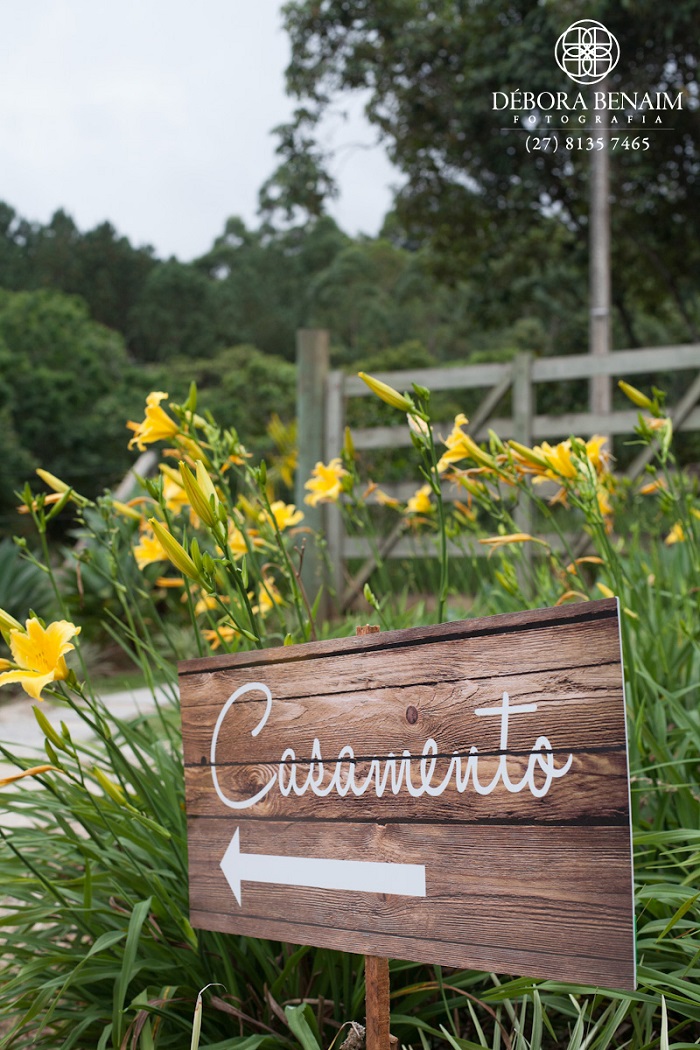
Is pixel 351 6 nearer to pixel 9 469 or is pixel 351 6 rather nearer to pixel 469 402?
pixel 469 402

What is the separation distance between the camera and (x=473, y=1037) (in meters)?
1.21

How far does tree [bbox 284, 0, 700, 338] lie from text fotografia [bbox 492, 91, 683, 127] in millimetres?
82

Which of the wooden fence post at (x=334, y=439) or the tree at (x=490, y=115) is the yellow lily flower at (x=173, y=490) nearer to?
the wooden fence post at (x=334, y=439)

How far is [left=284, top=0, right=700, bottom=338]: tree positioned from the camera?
812cm

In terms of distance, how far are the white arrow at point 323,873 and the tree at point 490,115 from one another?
8134mm

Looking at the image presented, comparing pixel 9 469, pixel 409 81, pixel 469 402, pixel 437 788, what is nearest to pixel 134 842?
pixel 437 788

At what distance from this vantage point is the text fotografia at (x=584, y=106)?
7.72 metres

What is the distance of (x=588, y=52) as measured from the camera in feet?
22.8

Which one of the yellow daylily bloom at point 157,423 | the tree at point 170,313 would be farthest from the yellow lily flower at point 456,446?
the tree at point 170,313

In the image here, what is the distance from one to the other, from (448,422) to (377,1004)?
4156 mm

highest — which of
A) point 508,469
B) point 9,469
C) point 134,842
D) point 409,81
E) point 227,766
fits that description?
point 409,81

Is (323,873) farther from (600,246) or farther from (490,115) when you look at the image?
(490,115)

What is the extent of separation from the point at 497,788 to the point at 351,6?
33.0 ft

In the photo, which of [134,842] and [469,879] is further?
[134,842]
